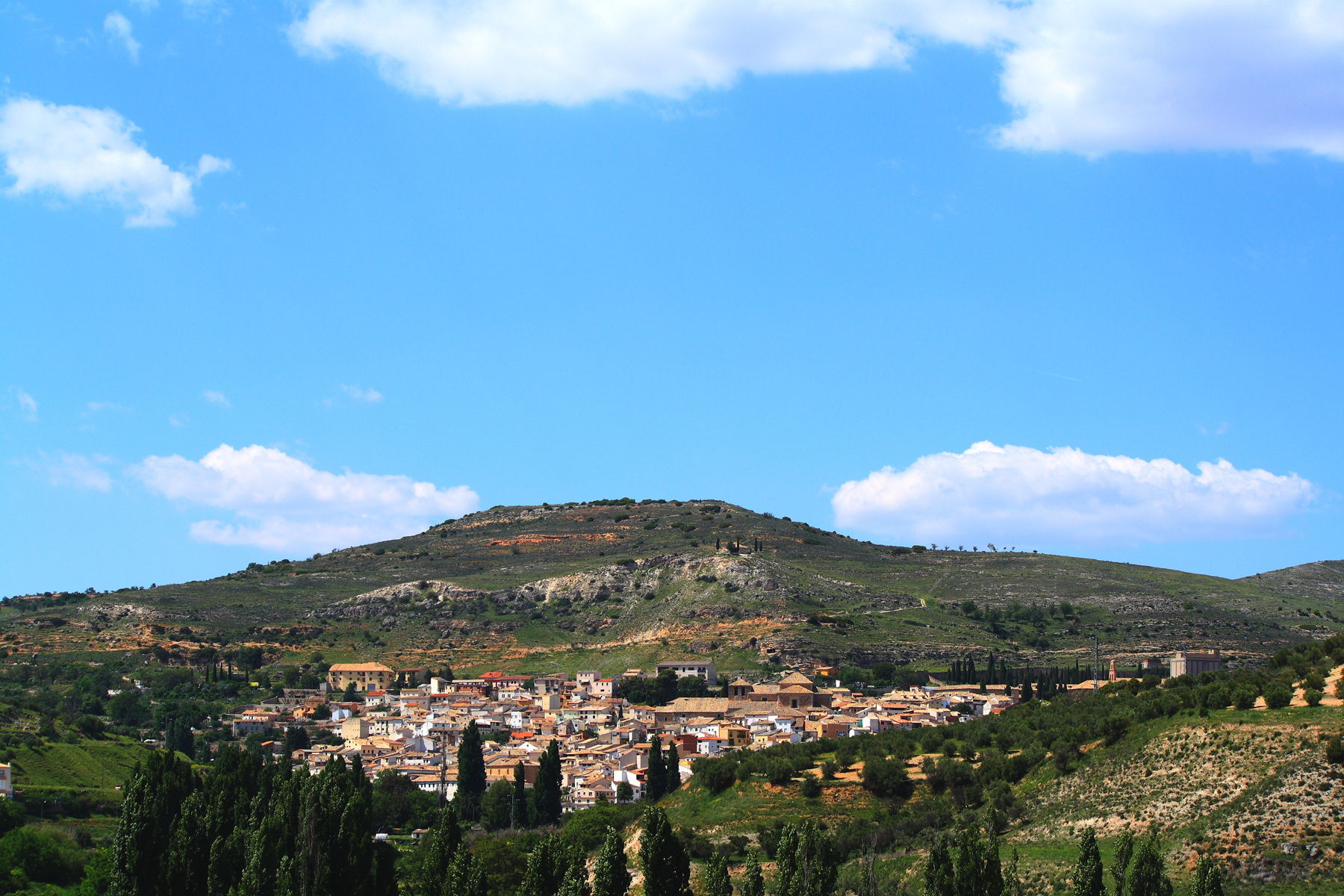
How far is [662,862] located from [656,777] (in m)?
38.6

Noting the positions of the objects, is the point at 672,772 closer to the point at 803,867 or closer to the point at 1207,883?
the point at 803,867

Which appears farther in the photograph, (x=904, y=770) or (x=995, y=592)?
(x=995, y=592)

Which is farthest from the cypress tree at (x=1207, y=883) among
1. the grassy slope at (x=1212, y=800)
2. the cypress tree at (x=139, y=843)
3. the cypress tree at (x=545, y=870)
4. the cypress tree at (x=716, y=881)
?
the cypress tree at (x=139, y=843)

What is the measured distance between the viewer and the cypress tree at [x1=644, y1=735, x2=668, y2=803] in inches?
3260

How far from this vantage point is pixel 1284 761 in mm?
50281

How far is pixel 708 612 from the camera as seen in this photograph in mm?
149625

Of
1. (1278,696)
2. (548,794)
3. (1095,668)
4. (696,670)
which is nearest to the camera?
(1278,696)

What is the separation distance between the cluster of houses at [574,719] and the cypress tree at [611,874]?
41439 millimetres

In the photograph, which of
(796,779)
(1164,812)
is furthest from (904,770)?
(1164,812)

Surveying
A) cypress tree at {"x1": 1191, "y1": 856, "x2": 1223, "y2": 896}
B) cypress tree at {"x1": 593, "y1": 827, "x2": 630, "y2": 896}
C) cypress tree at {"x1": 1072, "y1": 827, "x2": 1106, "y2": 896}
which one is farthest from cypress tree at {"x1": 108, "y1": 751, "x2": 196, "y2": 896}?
cypress tree at {"x1": 1191, "y1": 856, "x2": 1223, "y2": 896}

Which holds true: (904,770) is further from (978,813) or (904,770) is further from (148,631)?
(148,631)

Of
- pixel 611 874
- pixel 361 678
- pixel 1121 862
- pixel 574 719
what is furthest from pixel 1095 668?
pixel 361 678

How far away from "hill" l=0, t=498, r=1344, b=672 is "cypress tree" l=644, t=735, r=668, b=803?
160 feet

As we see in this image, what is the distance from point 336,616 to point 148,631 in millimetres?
21249
